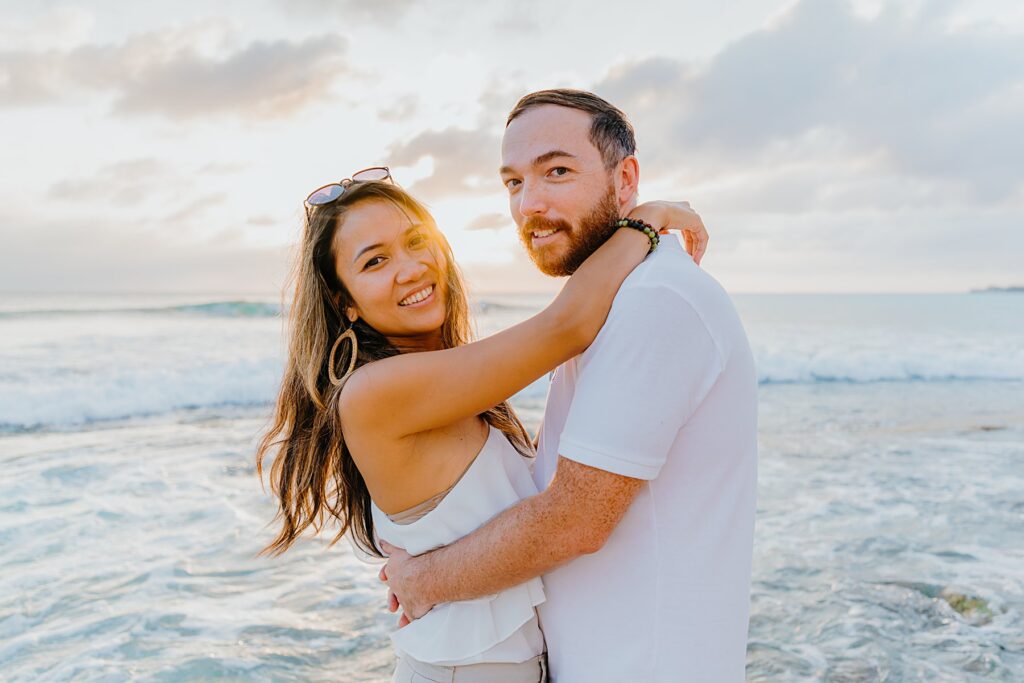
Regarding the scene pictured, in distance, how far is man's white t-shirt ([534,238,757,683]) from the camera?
1868 millimetres

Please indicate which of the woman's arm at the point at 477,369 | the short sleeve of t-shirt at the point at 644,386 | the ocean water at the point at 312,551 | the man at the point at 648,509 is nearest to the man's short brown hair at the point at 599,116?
the woman's arm at the point at 477,369

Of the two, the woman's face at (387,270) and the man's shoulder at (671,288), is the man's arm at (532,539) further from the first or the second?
the woman's face at (387,270)

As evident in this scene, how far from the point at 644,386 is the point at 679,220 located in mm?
919

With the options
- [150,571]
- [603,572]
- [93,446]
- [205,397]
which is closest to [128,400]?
[205,397]

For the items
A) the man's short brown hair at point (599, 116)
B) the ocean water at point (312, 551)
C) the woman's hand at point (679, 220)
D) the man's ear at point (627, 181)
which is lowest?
the ocean water at point (312, 551)

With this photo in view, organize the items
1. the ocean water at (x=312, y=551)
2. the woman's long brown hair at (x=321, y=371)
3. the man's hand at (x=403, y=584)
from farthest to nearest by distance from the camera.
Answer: the ocean water at (x=312, y=551) → the woman's long brown hair at (x=321, y=371) → the man's hand at (x=403, y=584)

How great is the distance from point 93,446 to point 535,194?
10405mm

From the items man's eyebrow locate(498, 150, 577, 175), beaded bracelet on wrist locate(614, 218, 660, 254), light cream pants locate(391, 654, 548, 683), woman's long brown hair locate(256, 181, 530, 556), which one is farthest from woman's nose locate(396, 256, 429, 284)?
light cream pants locate(391, 654, 548, 683)

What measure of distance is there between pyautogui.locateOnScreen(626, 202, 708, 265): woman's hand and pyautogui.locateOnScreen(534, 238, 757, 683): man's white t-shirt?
34 centimetres

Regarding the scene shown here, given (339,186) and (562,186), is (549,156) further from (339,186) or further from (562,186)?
(339,186)

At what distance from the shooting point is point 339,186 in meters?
2.74

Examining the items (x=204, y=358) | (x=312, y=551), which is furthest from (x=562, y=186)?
(x=204, y=358)

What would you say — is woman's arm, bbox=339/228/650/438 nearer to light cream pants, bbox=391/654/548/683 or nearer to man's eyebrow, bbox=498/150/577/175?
man's eyebrow, bbox=498/150/577/175

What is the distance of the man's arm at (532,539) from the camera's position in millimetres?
1930
